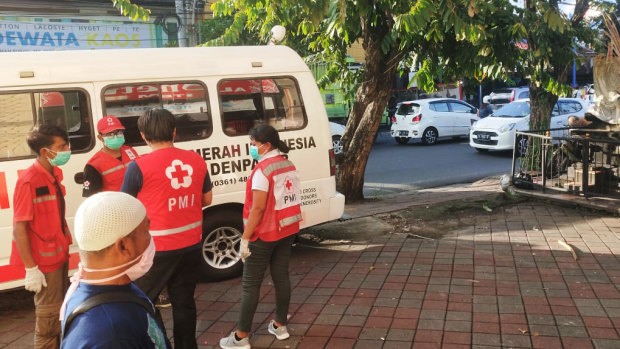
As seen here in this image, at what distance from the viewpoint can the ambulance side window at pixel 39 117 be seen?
15.3 ft

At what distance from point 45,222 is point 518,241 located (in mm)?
5124

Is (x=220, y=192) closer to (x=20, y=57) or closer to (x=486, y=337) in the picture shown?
(x=20, y=57)

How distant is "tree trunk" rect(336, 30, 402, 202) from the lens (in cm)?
877

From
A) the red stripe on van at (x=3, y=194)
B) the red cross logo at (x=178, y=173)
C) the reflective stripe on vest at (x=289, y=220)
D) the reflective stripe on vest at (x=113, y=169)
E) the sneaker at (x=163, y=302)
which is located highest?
the red cross logo at (x=178, y=173)

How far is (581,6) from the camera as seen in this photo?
404 inches

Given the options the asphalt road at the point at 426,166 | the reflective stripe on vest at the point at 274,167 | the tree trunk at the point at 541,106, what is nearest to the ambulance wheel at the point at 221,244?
the reflective stripe on vest at the point at 274,167

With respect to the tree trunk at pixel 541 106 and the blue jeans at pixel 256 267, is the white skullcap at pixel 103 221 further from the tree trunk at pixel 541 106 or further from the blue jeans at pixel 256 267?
the tree trunk at pixel 541 106

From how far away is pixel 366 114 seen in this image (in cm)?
894

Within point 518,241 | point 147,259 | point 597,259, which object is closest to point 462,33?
point 518,241

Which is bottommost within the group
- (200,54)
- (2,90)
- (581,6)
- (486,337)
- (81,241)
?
(486,337)

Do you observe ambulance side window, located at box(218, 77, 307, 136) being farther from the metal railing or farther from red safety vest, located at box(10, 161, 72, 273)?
the metal railing

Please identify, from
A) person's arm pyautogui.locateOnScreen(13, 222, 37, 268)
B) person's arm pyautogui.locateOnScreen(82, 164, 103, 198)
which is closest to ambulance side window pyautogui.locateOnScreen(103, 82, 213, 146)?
person's arm pyautogui.locateOnScreen(82, 164, 103, 198)

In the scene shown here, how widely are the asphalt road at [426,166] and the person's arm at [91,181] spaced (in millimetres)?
7125

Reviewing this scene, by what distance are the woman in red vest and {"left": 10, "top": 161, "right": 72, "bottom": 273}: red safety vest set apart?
3.90ft
